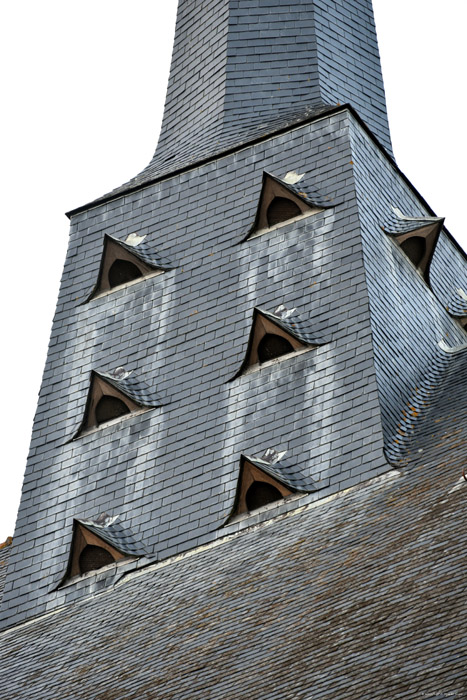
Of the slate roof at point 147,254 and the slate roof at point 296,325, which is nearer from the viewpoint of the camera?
the slate roof at point 296,325

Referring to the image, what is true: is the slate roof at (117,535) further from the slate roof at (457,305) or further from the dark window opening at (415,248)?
the slate roof at (457,305)

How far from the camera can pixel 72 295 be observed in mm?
26531

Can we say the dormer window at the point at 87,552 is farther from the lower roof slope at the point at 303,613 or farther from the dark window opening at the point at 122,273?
the dark window opening at the point at 122,273

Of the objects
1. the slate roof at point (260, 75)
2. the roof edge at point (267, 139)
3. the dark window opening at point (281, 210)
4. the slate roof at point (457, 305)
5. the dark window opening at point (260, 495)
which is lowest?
the dark window opening at point (260, 495)

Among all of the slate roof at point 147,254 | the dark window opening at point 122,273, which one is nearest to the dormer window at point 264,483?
the slate roof at point 147,254

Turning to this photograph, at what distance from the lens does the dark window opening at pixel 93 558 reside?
74.4ft

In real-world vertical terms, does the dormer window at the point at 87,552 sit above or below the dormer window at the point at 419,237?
below

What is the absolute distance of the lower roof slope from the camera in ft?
53.2

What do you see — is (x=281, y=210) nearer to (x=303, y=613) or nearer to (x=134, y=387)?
(x=134, y=387)

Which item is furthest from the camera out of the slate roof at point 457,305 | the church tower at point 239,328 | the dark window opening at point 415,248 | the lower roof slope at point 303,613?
the slate roof at point 457,305

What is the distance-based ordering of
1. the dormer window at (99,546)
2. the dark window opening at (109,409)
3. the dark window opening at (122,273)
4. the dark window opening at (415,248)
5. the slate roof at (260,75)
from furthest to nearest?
the slate roof at (260,75) → the dark window opening at (122,273) → the dark window opening at (415,248) → the dark window opening at (109,409) → the dormer window at (99,546)

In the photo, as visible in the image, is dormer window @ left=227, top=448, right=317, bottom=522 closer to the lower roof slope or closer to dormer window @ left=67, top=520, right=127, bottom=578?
the lower roof slope

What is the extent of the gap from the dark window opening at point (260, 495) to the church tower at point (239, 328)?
2 centimetres

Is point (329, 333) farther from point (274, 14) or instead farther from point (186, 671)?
point (274, 14)
